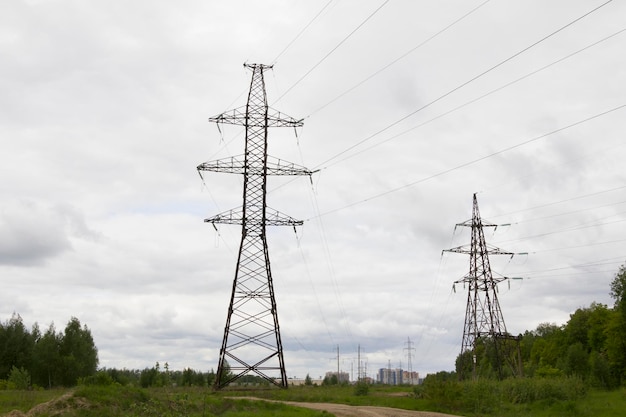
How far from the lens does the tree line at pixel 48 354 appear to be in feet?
268

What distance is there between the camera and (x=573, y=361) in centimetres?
7512

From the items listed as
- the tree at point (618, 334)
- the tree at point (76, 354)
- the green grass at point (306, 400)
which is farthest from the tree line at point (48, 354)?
the tree at point (618, 334)

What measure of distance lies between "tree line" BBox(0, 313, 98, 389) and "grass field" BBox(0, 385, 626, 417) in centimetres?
4096

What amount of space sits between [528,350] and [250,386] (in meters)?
152

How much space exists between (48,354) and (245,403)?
51.4m

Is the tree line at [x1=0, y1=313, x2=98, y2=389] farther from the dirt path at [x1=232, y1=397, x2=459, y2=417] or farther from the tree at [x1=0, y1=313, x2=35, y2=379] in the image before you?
the dirt path at [x1=232, y1=397, x2=459, y2=417]

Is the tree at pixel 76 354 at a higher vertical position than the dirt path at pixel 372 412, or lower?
higher

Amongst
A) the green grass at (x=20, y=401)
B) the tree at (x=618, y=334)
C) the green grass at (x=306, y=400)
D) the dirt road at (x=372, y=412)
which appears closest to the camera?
the green grass at (x=306, y=400)

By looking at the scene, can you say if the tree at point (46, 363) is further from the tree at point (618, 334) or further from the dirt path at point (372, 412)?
the tree at point (618, 334)

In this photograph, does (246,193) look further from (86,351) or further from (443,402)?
(86,351)

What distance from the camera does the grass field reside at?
31.8 meters

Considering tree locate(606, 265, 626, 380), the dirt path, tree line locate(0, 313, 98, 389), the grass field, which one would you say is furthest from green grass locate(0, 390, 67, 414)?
tree locate(606, 265, 626, 380)

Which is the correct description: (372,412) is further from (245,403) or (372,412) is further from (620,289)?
(620,289)

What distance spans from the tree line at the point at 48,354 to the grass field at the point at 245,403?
41.0m
